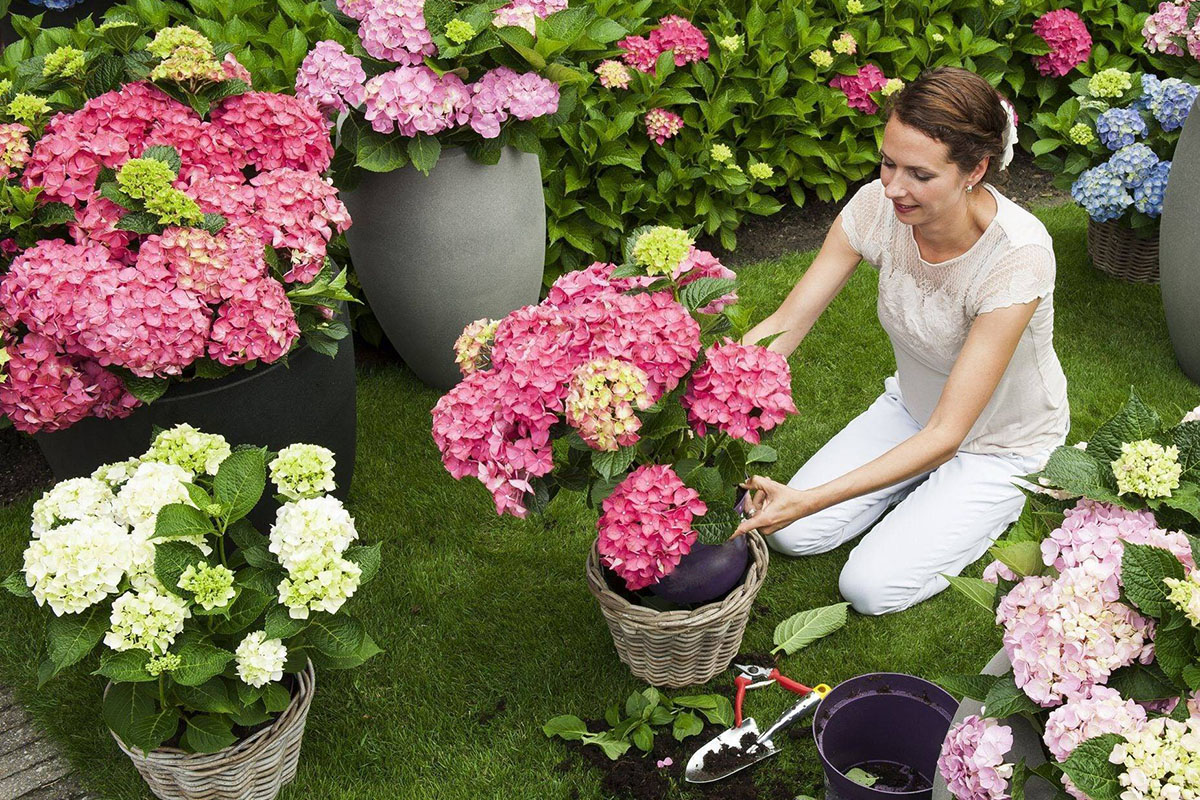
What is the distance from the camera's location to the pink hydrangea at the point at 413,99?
9.41 feet

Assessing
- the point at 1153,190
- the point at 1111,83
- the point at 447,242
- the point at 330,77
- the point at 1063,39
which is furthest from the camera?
the point at 1063,39

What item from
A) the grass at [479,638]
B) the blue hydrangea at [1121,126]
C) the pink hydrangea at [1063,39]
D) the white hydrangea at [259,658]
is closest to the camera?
the white hydrangea at [259,658]

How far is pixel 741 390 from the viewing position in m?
2.06

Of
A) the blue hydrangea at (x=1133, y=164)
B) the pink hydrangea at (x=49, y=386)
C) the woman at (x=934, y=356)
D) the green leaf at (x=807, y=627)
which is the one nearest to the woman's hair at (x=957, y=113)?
the woman at (x=934, y=356)

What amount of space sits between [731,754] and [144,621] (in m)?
1.27

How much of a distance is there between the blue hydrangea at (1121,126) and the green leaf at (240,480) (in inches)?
128

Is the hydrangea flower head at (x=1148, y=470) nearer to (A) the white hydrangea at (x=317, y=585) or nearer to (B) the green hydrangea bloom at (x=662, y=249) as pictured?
(B) the green hydrangea bloom at (x=662, y=249)

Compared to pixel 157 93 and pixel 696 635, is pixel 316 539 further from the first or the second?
pixel 157 93

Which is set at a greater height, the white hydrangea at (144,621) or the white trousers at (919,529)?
the white hydrangea at (144,621)

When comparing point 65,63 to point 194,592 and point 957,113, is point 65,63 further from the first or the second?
point 957,113

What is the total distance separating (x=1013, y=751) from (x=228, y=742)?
1444 mm

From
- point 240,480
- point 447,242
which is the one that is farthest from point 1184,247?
point 240,480

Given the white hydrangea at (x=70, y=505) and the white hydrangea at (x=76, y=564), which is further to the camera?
the white hydrangea at (x=70, y=505)

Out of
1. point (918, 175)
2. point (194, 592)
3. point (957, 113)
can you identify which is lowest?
point (194, 592)
